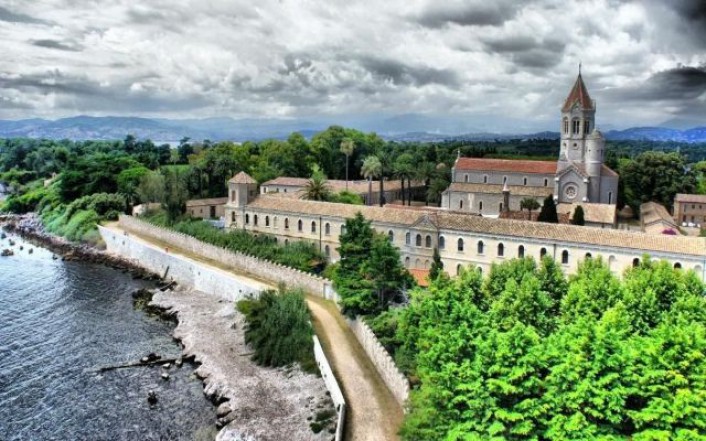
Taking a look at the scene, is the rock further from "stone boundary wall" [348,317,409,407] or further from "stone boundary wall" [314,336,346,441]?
"stone boundary wall" [348,317,409,407]

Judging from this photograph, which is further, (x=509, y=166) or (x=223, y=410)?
(x=509, y=166)

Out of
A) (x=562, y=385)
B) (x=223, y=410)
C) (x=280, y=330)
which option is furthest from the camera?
(x=280, y=330)

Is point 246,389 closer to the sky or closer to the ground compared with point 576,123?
closer to the ground

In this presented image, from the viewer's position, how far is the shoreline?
28984mm

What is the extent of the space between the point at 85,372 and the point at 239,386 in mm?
9951

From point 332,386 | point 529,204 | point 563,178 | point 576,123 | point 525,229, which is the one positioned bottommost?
point 332,386

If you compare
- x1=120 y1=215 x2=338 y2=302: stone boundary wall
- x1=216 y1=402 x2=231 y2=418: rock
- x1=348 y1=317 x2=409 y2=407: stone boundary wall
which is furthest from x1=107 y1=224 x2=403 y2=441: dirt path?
x1=216 y1=402 x2=231 y2=418: rock

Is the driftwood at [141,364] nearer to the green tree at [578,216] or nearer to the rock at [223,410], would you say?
the rock at [223,410]

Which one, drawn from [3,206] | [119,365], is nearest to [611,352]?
[119,365]

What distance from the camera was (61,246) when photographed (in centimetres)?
7188

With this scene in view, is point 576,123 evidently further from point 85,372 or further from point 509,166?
point 85,372

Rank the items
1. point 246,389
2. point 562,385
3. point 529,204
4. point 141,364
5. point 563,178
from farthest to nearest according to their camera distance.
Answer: point 563,178
point 529,204
point 141,364
point 246,389
point 562,385

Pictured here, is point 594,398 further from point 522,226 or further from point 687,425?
point 522,226

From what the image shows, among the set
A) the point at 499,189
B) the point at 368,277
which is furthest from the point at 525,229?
the point at 499,189
